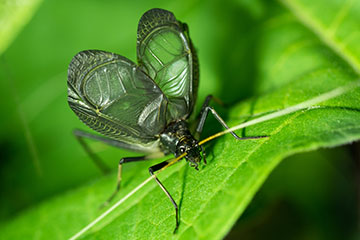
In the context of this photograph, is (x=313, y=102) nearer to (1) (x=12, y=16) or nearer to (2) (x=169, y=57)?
(2) (x=169, y=57)

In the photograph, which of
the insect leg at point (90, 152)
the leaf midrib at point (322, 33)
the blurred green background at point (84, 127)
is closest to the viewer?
the leaf midrib at point (322, 33)

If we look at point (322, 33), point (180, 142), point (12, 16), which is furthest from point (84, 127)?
point (322, 33)

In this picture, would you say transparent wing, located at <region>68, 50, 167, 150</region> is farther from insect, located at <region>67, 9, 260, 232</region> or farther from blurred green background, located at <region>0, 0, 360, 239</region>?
blurred green background, located at <region>0, 0, 360, 239</region>

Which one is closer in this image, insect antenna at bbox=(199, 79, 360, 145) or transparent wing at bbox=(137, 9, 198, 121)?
insect antenna at bbox=(199, 79, 360, 145)

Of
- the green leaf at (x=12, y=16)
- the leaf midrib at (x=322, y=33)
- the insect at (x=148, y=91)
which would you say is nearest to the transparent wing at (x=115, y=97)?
the insect at (x=148, y=91)

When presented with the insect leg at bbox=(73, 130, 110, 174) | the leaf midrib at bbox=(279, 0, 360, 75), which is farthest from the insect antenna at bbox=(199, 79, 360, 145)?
the insect leg at bbox=(73, 130, 110, 174)

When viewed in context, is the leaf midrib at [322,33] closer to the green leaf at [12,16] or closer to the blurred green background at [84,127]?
the blurred green background at [84,127]
